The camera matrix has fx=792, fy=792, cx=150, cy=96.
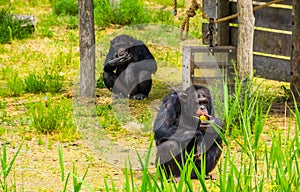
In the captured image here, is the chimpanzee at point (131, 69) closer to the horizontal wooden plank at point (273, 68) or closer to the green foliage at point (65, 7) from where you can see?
the horizontal wooden plank at point (273, 68)

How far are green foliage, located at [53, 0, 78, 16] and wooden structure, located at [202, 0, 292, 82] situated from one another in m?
5.22

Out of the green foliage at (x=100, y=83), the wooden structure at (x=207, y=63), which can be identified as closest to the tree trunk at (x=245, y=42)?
the wooden structure at (x=207, y=63)

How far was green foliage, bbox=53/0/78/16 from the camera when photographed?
1386 cm

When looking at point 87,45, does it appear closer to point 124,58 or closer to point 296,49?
point 124,58

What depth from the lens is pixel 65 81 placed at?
31.9ft

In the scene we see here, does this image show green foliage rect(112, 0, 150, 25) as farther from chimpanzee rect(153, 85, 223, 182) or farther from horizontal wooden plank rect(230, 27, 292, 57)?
chimpanzee rect(153, 85, 223, 182)

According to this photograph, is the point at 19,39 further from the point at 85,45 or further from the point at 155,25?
the point at 85,45

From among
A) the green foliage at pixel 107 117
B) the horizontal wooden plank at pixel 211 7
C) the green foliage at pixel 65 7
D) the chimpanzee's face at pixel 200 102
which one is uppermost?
the horizontal wooden plank at pixel 211 7

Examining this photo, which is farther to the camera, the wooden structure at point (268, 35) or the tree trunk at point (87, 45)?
the wooden structure at point (268, 35)

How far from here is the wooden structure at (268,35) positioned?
8758mm

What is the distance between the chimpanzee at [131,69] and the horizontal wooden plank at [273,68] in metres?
1.32

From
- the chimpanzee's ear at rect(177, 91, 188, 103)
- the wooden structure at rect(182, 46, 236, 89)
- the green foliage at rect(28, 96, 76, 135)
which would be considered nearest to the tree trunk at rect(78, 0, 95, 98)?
the wooden structure at rect(182, 46, 236, 89)

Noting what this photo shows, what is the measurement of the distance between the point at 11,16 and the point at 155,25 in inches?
89.1

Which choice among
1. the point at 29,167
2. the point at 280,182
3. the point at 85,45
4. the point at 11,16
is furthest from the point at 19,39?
the point at 280,182
